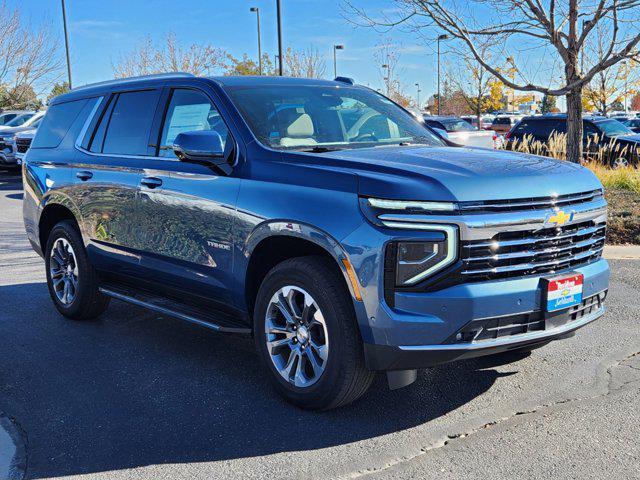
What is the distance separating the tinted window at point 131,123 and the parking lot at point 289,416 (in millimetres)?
1487

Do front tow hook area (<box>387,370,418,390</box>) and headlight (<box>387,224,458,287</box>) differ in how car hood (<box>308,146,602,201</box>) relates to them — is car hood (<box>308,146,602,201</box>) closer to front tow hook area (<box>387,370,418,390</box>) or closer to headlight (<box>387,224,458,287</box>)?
headlight (<box>387,224,458,287</box>)

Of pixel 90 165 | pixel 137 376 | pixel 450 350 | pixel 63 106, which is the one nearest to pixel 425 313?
pixel 450 350

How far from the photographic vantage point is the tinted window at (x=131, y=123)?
17.5ft

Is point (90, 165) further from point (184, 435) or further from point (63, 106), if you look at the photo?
point (184, 435)

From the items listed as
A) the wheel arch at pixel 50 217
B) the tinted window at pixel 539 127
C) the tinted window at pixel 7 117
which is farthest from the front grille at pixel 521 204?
the tinted window at pixel 7 117

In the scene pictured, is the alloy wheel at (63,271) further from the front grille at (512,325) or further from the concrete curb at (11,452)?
the front grille at (512,325)

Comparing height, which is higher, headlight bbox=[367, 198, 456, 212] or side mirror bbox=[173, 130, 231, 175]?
side mirror bbox=[173, 130, 231, 175]

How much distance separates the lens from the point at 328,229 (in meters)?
3.74

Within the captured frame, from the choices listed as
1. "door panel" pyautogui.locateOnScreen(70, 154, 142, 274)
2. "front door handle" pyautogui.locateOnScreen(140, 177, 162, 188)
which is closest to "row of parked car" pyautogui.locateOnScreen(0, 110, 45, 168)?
"door panel" pyautogui.locateOnScreen(70, 154, 142, 274)

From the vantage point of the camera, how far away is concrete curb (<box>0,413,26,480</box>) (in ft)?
11.4

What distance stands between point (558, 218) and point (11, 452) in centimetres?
308

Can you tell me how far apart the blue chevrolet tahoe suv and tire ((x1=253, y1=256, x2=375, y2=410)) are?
0.01 meters

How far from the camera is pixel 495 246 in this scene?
3.57 m

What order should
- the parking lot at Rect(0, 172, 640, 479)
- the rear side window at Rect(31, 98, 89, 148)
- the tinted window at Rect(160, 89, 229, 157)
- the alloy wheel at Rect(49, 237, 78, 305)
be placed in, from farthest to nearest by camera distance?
the rear side window at Rect(31, 98, 89, 148) → the alloy wheel at Rect(49, 237, 78, 305) → the tinted window at Rect(160, 89, 229, 157) → the parking lot at Rect(0, 172, 640, 479)
